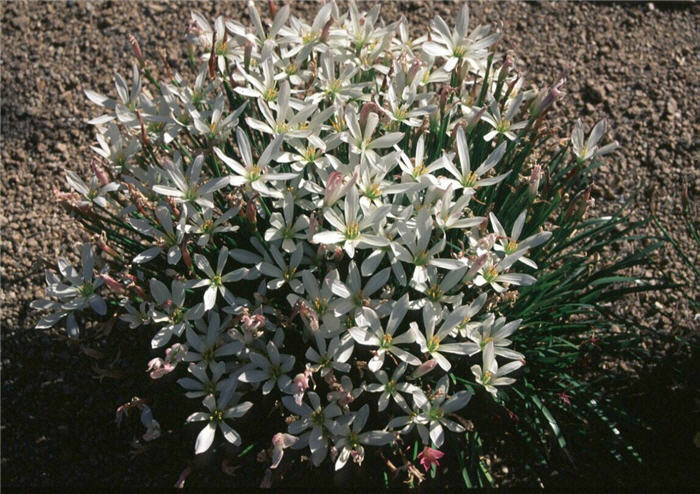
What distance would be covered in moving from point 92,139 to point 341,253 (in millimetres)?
2782

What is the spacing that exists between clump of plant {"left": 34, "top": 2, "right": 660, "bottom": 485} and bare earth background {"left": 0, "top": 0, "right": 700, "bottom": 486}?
0.64m

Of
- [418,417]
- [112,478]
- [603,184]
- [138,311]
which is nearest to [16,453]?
[112,478]

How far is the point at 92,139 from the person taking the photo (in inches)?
183

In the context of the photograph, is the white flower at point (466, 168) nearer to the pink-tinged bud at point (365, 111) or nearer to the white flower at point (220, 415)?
the pink-tinged bud at point (365, 111)

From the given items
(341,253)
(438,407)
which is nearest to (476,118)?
(341,253)

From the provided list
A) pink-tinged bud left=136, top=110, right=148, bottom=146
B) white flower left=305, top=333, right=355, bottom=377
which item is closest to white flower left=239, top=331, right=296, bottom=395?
white flower left=305, top=333, right=355, bottom=377

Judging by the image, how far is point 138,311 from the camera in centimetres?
293

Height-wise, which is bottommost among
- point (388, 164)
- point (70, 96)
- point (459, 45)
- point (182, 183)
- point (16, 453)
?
point (16, 453)

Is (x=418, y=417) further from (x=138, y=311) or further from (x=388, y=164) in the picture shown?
(x=138, y=311)

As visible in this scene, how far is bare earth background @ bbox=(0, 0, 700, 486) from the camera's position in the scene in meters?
3.55

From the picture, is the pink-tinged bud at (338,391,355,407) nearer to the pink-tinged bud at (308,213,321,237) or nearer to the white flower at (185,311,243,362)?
the white flower at (185,311,243,362)

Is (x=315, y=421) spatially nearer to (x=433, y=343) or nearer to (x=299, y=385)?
(x=299, y=385)

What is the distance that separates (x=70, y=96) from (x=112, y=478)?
2787mm

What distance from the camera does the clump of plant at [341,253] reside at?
2633 mm
